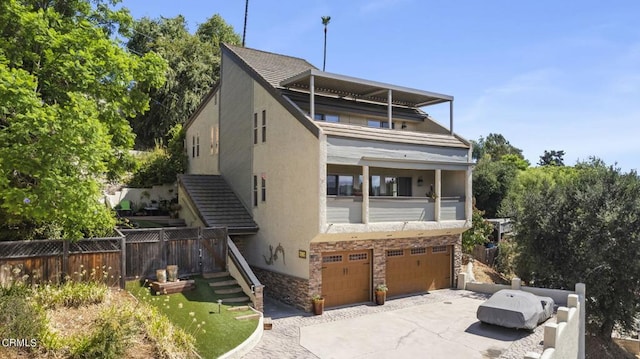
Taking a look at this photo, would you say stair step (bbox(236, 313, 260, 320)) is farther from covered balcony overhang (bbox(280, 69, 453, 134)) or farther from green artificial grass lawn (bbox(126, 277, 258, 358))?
covered balcony overhang (bbox(280, 69, 453, 134))

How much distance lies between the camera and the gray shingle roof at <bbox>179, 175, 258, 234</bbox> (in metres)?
19.6

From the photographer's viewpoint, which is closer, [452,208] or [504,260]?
[452,208]

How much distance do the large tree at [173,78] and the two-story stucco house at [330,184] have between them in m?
13.0

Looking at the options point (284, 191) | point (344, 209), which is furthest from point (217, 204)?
point (344, 209)

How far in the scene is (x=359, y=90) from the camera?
20266 millimetres

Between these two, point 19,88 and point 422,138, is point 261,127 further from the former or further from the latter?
point 19,88

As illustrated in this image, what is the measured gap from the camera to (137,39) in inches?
1540

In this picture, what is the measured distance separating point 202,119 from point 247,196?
8.27 meters

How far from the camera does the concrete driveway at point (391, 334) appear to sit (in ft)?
43.0

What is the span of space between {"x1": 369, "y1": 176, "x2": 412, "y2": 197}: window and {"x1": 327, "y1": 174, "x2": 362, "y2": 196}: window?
881 mm

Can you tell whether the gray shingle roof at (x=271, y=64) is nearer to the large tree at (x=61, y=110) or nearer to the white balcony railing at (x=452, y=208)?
the large tree at (x=61, y=110)

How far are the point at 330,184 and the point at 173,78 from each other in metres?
21.5

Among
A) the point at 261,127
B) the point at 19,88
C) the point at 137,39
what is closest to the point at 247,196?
the point at 261,127

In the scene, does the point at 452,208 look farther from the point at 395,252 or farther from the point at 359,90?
Result: the point at 359,90
